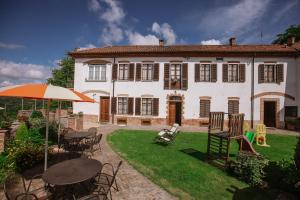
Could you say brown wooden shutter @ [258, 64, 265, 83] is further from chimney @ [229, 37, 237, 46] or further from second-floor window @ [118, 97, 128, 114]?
second-floor window @ [118, 97, 128, 114]

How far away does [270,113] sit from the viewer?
1692 cm

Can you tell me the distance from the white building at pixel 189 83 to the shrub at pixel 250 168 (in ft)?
35.8

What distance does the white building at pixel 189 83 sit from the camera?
647 inches

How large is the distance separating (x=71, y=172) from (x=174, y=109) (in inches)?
555

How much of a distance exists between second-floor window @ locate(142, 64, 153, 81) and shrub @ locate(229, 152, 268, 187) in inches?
489

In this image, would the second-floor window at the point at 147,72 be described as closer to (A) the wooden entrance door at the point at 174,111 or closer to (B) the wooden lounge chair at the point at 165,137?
(A) the wooden entrance door at the point at 174,111

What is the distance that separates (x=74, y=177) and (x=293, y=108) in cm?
1877

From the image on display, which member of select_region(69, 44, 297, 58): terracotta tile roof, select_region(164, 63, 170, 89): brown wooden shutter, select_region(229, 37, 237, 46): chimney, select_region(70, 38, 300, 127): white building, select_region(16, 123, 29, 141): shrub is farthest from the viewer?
select_region(229, 37, 237, 46): chimney

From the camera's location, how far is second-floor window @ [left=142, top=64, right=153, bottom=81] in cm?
1762

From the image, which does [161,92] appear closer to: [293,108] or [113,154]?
[113,154]

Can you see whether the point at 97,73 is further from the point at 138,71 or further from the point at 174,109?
the point at 174,109

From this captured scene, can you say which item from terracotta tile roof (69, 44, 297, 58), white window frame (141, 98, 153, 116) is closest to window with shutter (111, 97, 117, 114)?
white window frame (141, 98, 153, 116)

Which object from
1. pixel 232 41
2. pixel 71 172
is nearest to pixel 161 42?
pixel 232 41

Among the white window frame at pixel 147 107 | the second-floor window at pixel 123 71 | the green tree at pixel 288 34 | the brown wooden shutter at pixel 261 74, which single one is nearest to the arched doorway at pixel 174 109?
the white window frame at pixel 147 107
